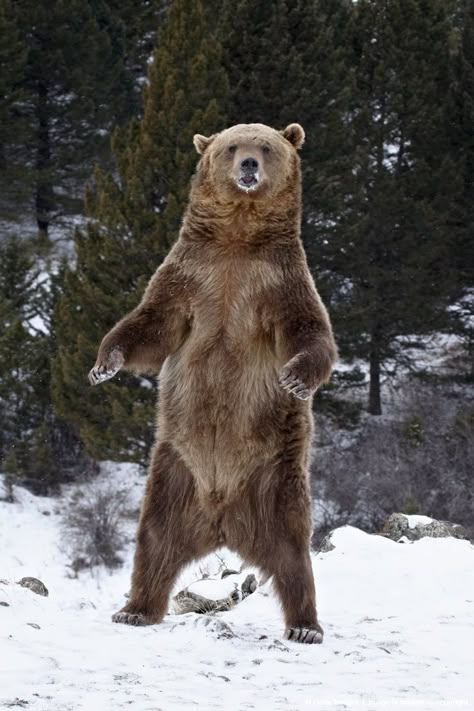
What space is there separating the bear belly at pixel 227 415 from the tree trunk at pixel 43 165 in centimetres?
2449

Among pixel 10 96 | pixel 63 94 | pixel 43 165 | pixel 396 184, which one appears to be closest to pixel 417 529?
pixel 396 184

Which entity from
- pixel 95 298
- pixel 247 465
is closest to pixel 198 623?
pixel 247 465

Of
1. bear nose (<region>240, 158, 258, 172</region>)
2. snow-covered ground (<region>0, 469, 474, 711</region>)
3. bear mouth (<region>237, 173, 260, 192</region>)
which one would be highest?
bear nose (<region>240, 158, 258, 172</region>)

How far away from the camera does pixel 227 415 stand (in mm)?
4766

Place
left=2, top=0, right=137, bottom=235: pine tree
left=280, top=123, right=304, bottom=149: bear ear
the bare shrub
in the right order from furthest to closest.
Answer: left=2, top=0, right=137, bottom=235: pine tree, the bare shrub, left=280, top=123, right=304, bottom=149: bear ear

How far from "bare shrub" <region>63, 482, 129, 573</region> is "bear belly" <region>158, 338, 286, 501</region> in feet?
42.3

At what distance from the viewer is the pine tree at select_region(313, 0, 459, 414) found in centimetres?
2316

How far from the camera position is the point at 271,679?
3881mm

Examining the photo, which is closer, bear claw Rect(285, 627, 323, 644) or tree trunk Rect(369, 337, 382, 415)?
bear claw Rect(285, 627, 323, 644)

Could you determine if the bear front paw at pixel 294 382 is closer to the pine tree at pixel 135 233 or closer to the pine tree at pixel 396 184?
the pine tree at pixel 135 233

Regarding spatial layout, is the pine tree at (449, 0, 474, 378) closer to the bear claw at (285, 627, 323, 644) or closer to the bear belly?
the bear belly

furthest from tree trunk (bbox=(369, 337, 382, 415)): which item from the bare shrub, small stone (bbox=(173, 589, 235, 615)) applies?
small stone (bbox=(173, 589, 235, 615))

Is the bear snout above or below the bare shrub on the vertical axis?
below

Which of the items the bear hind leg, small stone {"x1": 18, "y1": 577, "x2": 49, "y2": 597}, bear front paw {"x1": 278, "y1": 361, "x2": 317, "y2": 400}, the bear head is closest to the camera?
bear front paw {"x1": 278, "y1": 361, "x2": 317, "y2": 400}
